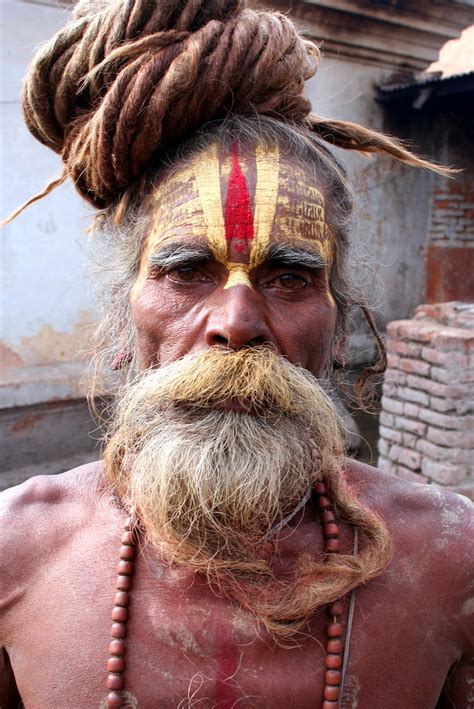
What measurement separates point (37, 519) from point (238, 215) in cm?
98

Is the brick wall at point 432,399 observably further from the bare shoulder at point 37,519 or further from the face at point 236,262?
the bare shoulder at point 37,519

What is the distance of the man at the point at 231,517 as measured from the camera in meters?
1.57

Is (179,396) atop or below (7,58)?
below

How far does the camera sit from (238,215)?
5.74 feet

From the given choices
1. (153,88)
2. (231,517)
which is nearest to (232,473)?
(231,517)

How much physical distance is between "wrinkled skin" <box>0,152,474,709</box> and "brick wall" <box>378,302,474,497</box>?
101 inches

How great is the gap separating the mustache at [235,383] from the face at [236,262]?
5 centimetres

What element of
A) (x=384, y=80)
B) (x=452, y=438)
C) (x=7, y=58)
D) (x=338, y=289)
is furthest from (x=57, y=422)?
(x=384, y=80)

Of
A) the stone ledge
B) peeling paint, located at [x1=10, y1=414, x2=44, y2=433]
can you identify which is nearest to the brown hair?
the stone ledge

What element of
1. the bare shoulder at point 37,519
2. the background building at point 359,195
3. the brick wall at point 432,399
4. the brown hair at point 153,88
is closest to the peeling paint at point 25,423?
the background building at point 359,195

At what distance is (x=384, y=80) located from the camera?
723 cm

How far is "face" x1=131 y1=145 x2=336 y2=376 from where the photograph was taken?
5.66 ft

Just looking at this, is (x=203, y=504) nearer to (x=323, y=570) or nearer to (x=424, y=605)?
(x=323, y=570)

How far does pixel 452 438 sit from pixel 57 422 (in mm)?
3345
